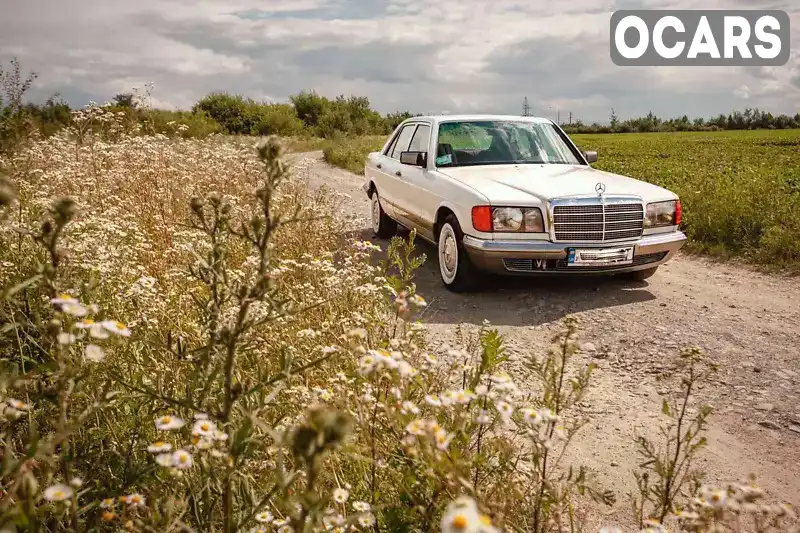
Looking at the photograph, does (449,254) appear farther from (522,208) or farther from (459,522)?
(459,522)

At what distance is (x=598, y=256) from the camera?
21.0ft

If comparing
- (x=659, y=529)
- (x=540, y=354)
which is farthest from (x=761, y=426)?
(x=659, y=529)

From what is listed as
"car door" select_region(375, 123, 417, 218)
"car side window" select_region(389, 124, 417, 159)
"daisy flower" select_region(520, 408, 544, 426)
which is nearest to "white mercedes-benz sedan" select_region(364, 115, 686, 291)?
"car door" select_region(375, 123, 417, 218)

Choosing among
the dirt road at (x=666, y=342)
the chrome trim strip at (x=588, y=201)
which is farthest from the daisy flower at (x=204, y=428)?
the chrome trim strip at (x=588, y=201)

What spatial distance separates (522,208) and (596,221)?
0.76 meters

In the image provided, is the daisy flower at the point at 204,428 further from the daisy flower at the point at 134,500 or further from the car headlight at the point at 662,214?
the car headlight at the point at 662,214

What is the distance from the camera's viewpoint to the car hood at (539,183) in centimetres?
634

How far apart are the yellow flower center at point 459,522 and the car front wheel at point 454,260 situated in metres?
5.53

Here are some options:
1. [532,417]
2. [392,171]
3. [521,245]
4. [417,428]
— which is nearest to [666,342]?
[521,245]

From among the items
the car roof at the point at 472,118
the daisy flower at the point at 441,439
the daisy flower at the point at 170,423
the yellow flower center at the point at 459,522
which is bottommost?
the daisy flower at the point at 441,439

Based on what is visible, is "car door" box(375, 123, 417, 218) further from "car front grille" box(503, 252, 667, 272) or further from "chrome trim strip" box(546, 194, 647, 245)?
"chrome trim strip" box(546, 194, 647, 245)

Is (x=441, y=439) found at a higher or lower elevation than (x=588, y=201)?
lower

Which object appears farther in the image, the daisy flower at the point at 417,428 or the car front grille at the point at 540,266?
the car front grille at the point at 540,266

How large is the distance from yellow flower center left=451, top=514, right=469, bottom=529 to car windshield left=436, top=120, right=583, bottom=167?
660 centimetres
